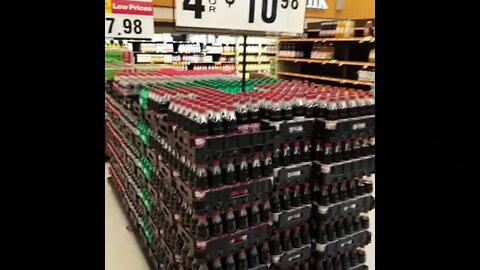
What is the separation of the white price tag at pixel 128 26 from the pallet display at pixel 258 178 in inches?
90.4

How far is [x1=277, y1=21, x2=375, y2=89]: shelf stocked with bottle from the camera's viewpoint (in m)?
6.48

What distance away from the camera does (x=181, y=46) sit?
11266 mm

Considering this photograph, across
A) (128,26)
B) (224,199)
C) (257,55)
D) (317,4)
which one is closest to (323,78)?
(317,4)

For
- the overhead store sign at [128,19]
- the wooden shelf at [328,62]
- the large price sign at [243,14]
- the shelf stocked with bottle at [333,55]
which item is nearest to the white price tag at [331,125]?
the large price sign at [243,14]

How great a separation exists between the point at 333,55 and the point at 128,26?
404 cm

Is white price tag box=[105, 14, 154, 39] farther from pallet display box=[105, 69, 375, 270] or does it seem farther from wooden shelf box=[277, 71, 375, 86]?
wooden shelf box=[277, 71, 375, 86]

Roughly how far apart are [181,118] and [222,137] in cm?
33

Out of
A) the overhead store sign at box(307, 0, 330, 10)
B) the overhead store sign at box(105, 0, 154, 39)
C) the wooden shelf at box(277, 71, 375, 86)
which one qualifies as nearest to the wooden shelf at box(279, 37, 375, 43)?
the wooden shelf at box(277, 71, 375, 86)

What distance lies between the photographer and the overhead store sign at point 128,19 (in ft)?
16.1

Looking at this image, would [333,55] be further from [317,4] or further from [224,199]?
[224,199]

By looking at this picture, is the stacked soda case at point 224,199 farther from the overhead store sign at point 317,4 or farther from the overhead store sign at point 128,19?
the overhead store sign at point 317,4

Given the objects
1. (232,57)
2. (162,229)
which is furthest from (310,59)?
(162,229)
